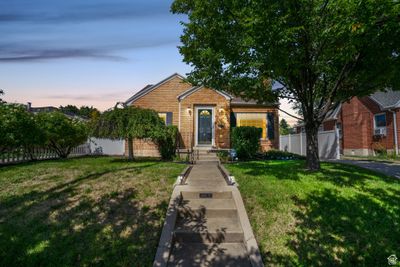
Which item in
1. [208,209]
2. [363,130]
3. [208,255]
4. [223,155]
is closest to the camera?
[208,255]

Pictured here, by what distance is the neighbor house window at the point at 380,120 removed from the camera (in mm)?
20848

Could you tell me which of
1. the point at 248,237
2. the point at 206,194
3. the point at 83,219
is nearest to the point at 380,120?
the point at 206,194

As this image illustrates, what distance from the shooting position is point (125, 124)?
438 inches

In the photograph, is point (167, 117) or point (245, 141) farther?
point (167, 117)

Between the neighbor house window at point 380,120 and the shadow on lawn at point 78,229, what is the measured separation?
2269cm

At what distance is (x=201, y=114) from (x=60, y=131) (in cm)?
806

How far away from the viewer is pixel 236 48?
24.0ft

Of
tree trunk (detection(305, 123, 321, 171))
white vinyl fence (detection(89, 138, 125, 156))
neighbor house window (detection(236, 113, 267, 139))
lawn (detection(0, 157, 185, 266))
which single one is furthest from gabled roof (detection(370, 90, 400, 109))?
white vinyl fence (detection(89, 138, 125, 156))

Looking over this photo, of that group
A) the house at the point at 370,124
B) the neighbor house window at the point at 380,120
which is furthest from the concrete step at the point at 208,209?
the neighbor house window at the point at 380,120

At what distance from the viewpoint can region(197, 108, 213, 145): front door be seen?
15539mm

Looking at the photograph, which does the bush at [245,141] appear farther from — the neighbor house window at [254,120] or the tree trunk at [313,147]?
the tree trunk at [313,147]

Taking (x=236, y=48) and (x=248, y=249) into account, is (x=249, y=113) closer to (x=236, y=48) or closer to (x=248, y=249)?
(x=236, y=48)

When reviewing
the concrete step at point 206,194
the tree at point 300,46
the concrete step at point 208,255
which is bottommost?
the concrete step at point 208,255

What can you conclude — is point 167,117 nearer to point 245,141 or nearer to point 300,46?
point 245,141
